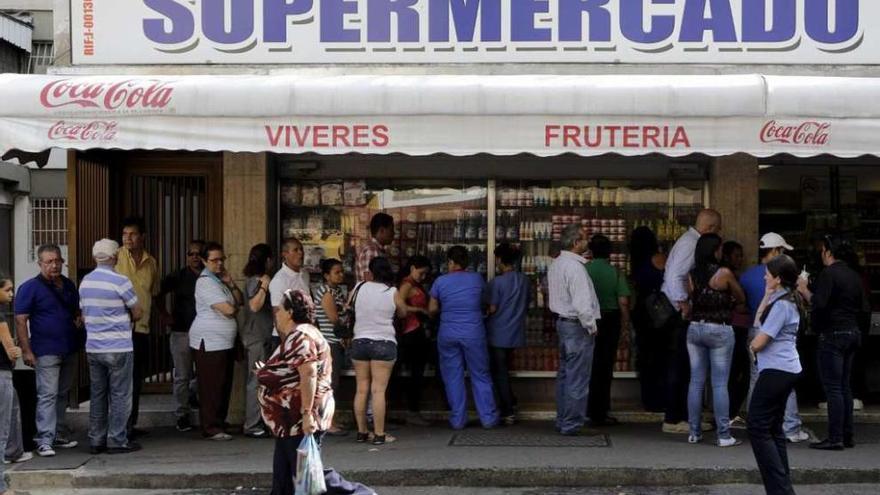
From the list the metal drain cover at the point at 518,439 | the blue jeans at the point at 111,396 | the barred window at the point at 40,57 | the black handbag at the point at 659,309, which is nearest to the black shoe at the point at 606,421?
the metal drain cover at the point at 518,439

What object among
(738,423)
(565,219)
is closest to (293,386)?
(565,219)

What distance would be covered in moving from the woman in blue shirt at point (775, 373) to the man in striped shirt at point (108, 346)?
5.05m

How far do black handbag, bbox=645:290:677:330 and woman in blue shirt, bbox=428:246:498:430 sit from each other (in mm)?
1519

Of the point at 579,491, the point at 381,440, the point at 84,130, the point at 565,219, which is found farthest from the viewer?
the point at 565,219

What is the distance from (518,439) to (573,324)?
110cm

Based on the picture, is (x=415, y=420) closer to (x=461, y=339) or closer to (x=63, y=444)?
(x=461, y=339)

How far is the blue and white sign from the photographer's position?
1003 centimetres

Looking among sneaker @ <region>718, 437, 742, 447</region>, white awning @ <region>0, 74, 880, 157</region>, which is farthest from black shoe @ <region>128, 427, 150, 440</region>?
sneaker @ <region>718, 437, 742, 447</region>

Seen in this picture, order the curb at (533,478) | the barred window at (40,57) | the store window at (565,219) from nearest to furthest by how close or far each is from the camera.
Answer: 1. the curb at (533,478)
2. the store window at (565,219)
3. the barred window at (40,57)

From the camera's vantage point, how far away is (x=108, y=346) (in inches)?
364

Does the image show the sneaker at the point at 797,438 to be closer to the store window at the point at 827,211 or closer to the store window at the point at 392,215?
the store window at the point at 827,211

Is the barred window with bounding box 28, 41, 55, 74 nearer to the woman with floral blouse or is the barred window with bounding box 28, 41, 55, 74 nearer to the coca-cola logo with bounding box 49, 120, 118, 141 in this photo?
the coca-cola logo with bounding box 49, 120, 118, 141

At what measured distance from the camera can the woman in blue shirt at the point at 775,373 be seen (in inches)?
279

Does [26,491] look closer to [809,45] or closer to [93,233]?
[93,233]
